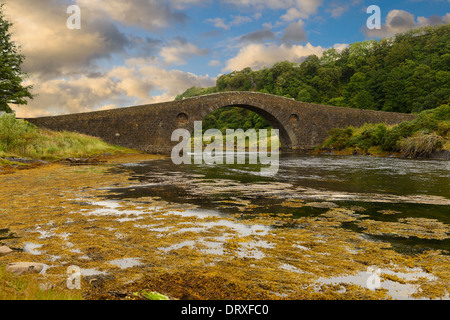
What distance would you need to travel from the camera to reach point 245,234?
395cm

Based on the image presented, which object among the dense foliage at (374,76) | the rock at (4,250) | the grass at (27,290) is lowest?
the rock at (4,250)

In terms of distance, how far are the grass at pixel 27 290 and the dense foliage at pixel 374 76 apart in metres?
46.6

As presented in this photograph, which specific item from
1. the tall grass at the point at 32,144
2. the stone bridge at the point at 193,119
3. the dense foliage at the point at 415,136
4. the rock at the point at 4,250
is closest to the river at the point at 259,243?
the rock at the point at 4,250

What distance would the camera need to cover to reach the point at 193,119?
99.2 ft

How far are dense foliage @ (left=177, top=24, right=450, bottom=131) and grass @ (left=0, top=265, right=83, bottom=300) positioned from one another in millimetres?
46634

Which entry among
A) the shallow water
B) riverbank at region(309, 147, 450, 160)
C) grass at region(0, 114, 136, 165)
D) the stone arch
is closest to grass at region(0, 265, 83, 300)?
the shallow water

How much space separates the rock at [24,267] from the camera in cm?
259

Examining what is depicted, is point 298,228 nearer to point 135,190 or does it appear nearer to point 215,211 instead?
point 215,211

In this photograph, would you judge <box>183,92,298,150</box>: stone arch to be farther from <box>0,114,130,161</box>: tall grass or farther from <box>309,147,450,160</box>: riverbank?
<box>0,114,130,161</box>: tall grass

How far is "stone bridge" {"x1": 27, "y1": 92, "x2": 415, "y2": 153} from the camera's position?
26.2m

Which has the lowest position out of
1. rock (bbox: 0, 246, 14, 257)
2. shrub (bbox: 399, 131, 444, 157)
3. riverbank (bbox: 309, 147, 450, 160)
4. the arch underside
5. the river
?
the river

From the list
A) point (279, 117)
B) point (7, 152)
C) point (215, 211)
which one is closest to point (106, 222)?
point (215, 211)

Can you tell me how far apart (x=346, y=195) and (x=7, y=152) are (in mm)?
14531

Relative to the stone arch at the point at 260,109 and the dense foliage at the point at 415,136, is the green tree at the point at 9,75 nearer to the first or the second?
the stone arch at the point at 260,109
